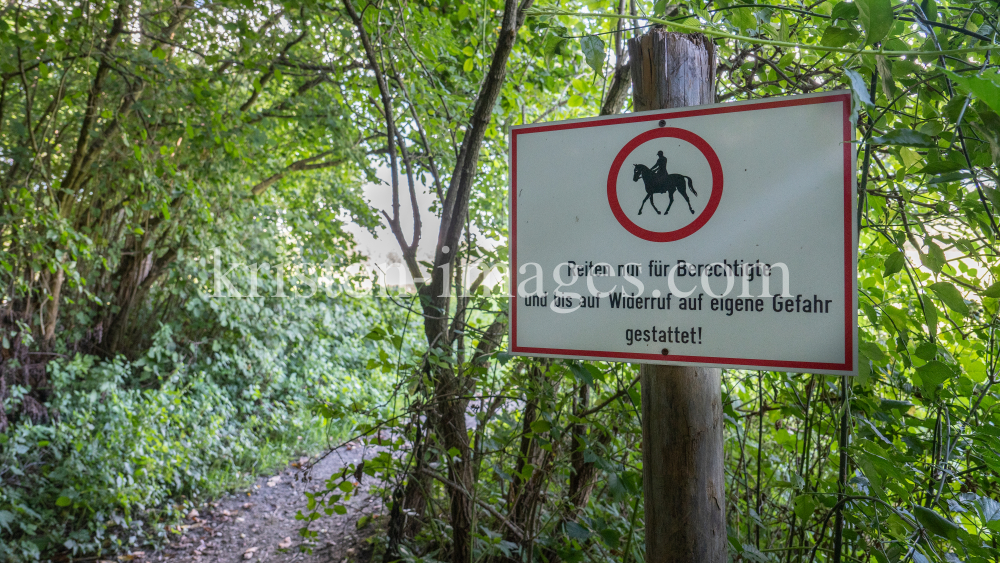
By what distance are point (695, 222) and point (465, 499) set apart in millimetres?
1501

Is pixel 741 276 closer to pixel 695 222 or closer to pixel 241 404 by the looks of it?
pixel 695 222

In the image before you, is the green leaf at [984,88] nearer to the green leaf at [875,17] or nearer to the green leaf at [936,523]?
the green leaf at [875,17]

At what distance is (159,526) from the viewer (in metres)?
3.82

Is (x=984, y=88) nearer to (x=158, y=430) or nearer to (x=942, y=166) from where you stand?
(x=942, y=166)

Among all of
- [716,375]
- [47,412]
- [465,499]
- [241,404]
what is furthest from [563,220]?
[241,404]

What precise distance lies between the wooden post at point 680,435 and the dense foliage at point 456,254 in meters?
0.13

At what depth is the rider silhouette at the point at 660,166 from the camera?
41.6 inches

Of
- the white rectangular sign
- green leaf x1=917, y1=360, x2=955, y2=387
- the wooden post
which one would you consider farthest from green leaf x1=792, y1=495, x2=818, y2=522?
the white rectangular sign

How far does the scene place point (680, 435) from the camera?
1.09 m

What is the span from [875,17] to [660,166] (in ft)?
1.27

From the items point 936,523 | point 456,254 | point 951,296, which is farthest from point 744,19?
point 456,254

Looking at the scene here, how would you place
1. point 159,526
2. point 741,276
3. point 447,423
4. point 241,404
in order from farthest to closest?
point 241,404 → point 159,526 → point 447,423 → point 741,276

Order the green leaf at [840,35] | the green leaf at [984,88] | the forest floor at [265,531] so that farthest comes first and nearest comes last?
the forest floor at [265,531] → the green leaf at [840,35] → the green leaf at [984,88]

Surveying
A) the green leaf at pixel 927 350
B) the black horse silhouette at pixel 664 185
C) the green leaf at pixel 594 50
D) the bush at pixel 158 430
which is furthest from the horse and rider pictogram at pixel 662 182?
the bush at pixel 158 430
